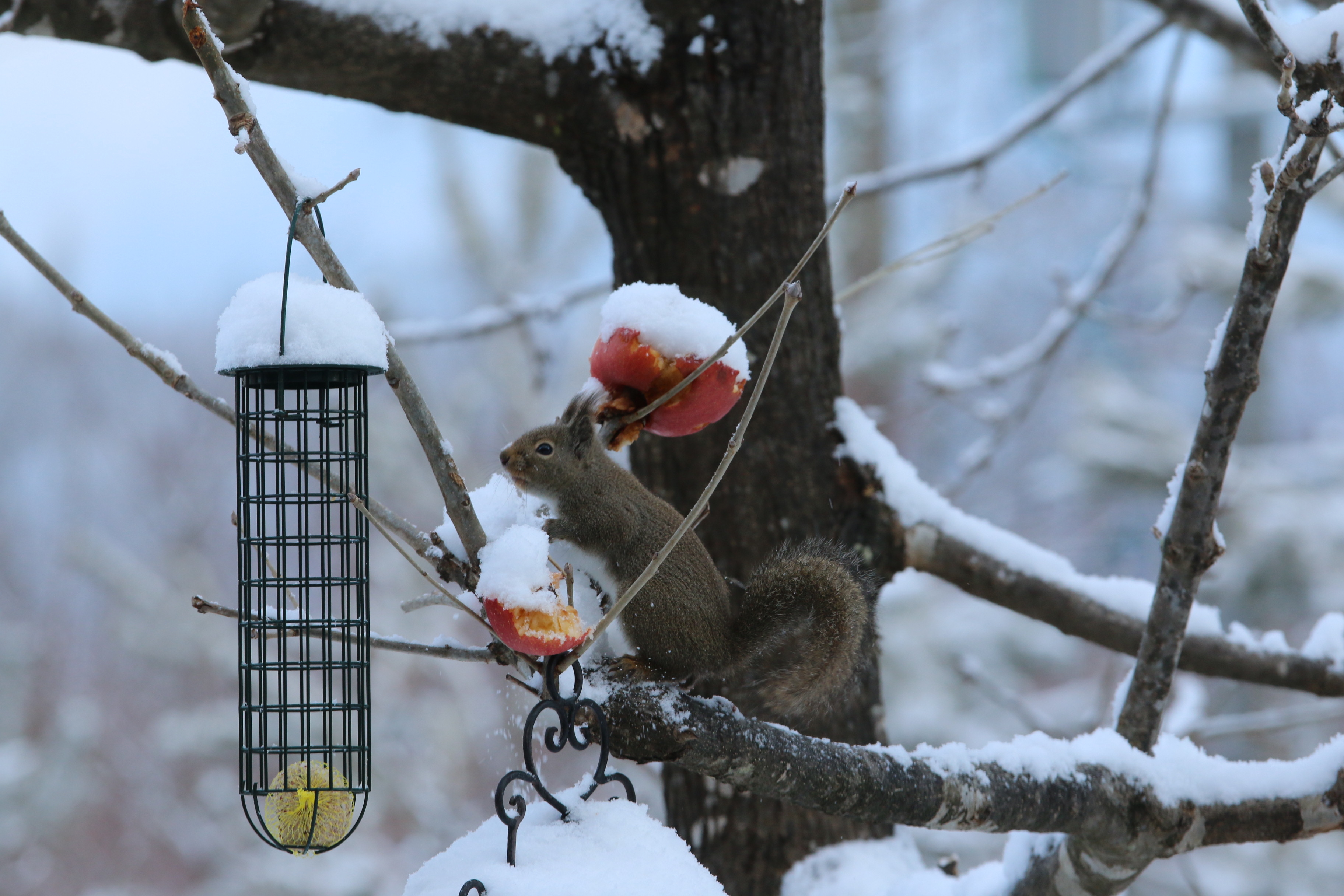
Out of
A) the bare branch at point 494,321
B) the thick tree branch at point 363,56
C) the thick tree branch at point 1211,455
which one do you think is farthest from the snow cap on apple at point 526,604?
the bare branch at point 494,321

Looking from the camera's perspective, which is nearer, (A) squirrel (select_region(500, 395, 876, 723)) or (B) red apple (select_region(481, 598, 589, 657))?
(B) red apple (select_region(481, 598, 589, 657))

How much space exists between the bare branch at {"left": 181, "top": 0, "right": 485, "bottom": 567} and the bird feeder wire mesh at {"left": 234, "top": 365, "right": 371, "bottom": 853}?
0.08 meters

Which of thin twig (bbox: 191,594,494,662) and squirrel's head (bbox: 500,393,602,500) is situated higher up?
squirrel's head (bbox: 500,393,602,500)

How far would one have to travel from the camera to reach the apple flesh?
112 cm

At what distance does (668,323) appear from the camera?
3.69ft

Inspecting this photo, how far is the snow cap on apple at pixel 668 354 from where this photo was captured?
112 cm

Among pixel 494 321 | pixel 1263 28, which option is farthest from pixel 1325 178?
pixel 494 321

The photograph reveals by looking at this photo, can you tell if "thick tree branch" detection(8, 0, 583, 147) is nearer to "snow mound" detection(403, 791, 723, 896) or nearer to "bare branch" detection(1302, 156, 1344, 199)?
"bare branch" detection(1302, 156, 1344, 199)

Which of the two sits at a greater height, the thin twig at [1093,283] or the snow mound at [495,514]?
the thin twig at [1093,283]

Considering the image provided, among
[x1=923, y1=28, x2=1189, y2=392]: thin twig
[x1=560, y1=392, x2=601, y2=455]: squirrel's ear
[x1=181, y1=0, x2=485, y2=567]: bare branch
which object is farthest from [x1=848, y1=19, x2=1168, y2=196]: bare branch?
[x1=181, y1=0, x2=485, y2=567]: bare branch

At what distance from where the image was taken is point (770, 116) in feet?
5.54

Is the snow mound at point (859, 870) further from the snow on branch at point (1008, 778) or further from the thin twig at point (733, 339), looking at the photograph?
the thin twig at point (733, 339)

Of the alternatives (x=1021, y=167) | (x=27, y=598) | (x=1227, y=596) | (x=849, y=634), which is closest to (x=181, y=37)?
(x=849, y=634)

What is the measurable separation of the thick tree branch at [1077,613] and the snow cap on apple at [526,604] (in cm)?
84
